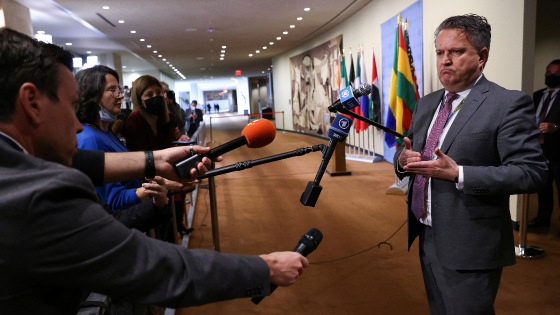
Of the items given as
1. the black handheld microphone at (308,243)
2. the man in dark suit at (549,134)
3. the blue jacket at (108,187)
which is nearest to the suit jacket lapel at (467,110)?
the black handheld microphone at (308,243)

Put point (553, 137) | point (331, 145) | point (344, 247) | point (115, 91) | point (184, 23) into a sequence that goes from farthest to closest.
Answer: point (184, 23), point (553, 137), point (344, 247), point (115, 91), point (331, 145)

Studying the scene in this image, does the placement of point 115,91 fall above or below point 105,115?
above

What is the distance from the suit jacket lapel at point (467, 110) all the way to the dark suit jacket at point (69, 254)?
1119mm

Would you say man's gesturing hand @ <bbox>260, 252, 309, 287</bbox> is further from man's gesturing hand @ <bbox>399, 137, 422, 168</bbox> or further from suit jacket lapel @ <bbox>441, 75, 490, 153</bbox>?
suit jacket lapel @ <bbox>441, 75, 490, 153</bbox>

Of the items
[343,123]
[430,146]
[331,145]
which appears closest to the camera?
[331,145]

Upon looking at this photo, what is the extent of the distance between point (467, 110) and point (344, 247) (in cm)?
240

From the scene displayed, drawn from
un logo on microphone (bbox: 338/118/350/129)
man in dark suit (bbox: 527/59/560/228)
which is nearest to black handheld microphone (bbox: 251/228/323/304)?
un logo on microphone (bbox: 338/118/350/129)

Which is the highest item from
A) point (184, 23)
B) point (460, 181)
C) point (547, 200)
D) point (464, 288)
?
point (184, 23)

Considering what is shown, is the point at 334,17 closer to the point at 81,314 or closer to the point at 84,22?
the point at 84,22

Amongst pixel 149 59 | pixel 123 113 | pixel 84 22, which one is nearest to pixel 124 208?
pixel 123 113

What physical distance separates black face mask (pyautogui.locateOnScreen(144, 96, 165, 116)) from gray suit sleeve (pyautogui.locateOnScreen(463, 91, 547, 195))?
226 cm

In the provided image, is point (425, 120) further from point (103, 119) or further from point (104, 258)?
point (103, 119)

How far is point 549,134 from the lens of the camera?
12.2 ft

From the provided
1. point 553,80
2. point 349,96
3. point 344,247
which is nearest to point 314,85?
point 553,80
